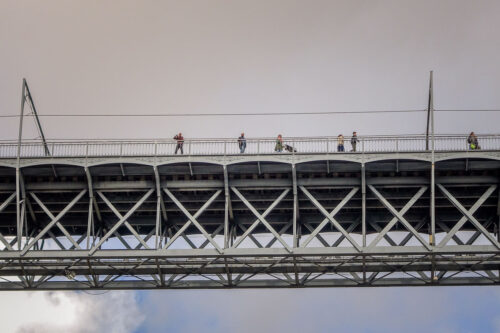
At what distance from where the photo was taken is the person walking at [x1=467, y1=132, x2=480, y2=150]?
48062 mm

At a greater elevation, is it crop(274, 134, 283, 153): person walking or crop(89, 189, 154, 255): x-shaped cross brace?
crop(274, 134, 283, 153): person walking

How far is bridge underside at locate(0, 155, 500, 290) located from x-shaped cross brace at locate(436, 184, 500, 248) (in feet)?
0.23

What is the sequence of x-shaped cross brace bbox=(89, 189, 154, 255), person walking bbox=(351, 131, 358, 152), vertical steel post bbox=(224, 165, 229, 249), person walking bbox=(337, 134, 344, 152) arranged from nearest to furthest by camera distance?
vertical steel post bbox=(224, 165, 229, 249), x-shaped cross brace bbox=(89, 189, 154, 255), person walking bbox=(351, 131, 358, 152), person walking bbox=(337, 134, 344, 152)

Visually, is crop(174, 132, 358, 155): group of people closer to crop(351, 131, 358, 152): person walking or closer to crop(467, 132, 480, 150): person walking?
crop(351, 131, 358, 152): person walking

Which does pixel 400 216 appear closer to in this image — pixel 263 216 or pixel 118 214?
pixel 263 216

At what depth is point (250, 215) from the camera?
169 feet

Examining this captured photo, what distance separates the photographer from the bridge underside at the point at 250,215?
46625mm

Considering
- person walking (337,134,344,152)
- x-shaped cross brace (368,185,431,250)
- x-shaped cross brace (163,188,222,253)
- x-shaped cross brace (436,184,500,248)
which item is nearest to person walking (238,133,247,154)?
x-shaped cross brace (163,188,222,253)

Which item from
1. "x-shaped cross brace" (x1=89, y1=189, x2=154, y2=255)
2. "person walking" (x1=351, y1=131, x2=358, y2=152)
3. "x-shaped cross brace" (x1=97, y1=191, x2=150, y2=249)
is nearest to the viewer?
"x-shaped cross brace" (x1=89, y1=189, x2=154, y2=255)

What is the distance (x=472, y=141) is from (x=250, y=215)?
12.0 metres

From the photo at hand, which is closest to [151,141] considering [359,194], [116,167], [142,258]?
Answer: [116,167]

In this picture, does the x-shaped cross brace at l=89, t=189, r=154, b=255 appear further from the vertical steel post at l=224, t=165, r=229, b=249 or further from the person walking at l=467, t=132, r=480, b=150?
the person walking at l=467, t=132, r=480, b=150

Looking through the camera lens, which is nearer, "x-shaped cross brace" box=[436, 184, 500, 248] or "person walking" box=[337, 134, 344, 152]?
"x-shaped cross brace" box=[436, 184, 500, 248]

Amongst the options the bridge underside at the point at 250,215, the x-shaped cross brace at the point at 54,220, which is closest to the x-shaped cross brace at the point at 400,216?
the bridge underside at the point at 250,215
